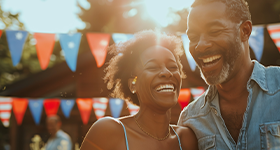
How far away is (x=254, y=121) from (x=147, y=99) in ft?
3.14

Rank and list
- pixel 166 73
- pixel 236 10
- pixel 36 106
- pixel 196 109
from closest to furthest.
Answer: pixel 166 73
pixel 236 10
pixel 196 109
pixel 36 106

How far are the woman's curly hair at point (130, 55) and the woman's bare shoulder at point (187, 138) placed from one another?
0.54 meters

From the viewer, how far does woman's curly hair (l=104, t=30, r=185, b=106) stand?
2633 millimetres

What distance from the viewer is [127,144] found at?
2.21 meters

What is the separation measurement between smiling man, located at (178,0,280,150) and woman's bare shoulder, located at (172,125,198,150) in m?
0.05

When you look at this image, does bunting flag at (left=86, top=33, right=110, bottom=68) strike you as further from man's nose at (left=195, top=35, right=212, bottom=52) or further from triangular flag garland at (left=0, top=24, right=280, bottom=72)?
man's nose at (left=195, top=35, right=212, bottom=52)

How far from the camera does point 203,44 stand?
245cm

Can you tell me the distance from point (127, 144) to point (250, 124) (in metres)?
1.10

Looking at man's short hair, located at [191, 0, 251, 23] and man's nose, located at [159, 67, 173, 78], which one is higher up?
man's short hair, located at [191, 0, 251, 23]

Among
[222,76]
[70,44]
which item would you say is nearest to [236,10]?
[222,76]

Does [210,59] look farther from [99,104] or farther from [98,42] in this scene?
[99,104]

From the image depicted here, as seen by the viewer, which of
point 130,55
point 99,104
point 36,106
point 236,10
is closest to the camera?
point 236,10

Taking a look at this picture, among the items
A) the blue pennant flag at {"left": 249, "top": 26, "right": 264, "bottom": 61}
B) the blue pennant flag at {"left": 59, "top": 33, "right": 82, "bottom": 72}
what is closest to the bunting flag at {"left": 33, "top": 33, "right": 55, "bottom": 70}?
the blue pennant flag at {"left": 59, "top": 33, "right": 82, "bottom": 72}

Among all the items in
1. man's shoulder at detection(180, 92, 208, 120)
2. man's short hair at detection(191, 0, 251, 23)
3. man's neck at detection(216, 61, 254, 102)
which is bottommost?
man's shoulder at detection(180, 92, 208, 120)
